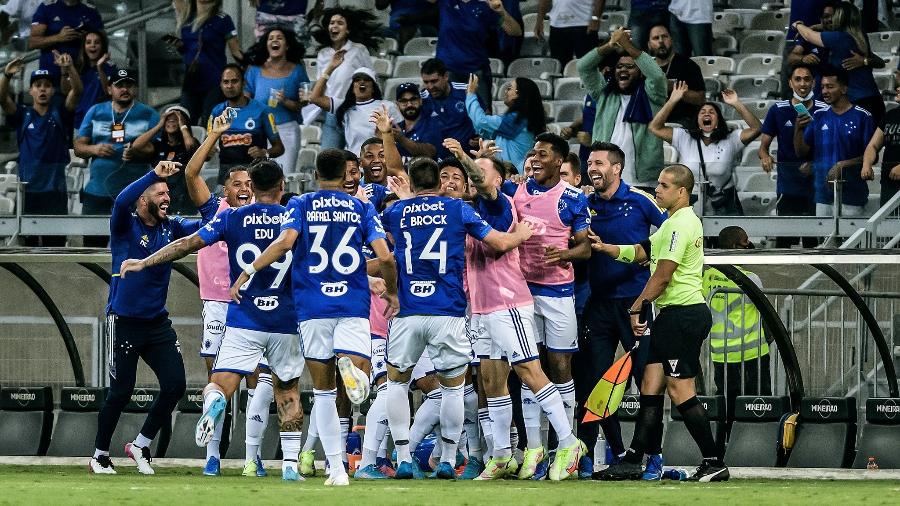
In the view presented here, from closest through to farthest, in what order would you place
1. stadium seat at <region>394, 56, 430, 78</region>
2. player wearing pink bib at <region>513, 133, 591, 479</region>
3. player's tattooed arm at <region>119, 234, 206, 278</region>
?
player's tattooed arm at <region>119, 234, 206, 278</region>, player wearing pink bib at <region>513, 133, 591, 479</region>, stadium seat at <region>394, 56, 430, 78</region>

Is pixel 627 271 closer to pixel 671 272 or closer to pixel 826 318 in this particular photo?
pixel 671 272

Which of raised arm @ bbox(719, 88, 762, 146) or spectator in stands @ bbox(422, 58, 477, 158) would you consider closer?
raised arm @ bbox(719, 88, 762, 146)

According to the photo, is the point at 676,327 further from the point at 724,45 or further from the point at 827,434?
the point at 724,45

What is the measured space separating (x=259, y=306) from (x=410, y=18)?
34.9ft

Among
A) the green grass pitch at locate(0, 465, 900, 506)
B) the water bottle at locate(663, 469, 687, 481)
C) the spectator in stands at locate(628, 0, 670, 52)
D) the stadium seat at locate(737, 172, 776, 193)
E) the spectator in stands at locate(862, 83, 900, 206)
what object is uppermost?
the spectator in stands at locate(628, 0, 670, 52)

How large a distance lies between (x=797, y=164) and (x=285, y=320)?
5472 millimetres

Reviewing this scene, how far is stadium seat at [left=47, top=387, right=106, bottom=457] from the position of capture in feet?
48.7

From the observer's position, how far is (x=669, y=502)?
9117 mm

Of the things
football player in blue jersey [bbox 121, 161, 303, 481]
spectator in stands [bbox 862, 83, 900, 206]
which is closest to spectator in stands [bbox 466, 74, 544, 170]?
spectator in stands [bbox 862, 83, 900, 206]

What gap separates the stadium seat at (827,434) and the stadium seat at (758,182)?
215 cm

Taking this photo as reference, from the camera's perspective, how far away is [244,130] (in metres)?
16.7

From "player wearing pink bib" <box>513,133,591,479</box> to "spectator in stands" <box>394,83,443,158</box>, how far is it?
12.7 feet

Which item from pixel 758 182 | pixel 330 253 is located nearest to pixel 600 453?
pixel 758 182

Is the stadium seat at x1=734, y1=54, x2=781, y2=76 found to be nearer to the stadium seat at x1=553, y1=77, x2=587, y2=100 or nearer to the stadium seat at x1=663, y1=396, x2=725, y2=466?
the stadium seat at x1=553, y1=77, x2=587, y2=100
